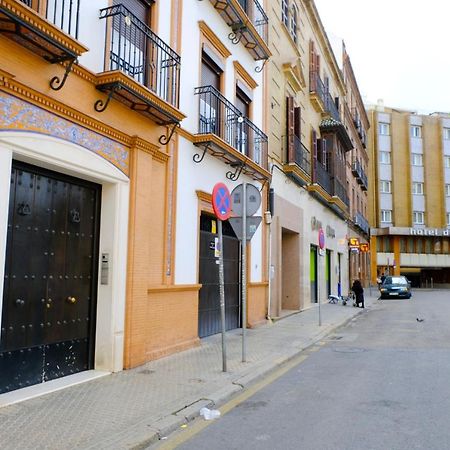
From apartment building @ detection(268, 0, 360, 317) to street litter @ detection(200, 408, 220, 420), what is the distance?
828cm

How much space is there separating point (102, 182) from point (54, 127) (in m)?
1.30

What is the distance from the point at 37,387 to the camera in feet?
19.0

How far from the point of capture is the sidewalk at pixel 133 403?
429 cm

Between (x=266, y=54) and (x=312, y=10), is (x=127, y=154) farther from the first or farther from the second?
(x=312, y=10)

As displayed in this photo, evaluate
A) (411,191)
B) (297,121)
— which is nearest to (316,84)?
(297,121)

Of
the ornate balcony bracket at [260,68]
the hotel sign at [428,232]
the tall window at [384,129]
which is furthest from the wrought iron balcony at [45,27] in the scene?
the tall window at [384,129]

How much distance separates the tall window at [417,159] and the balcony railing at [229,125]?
145ft

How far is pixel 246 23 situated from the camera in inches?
454

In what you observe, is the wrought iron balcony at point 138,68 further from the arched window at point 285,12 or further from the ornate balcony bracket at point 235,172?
the arched window at point 285,12

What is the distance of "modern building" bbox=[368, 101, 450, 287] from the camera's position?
4806 cm

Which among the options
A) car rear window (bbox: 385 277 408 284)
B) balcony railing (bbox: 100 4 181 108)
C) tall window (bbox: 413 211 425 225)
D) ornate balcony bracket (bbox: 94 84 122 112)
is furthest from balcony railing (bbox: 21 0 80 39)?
tall window (bbox: 413 211 425 225)

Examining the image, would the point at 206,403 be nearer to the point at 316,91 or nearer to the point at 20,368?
the point at 20,368

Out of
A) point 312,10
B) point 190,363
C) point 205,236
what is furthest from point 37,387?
point 312,10

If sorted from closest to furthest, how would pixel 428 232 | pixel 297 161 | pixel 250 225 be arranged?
pixel 250 225, pixel 297 161, pixel 428 232
